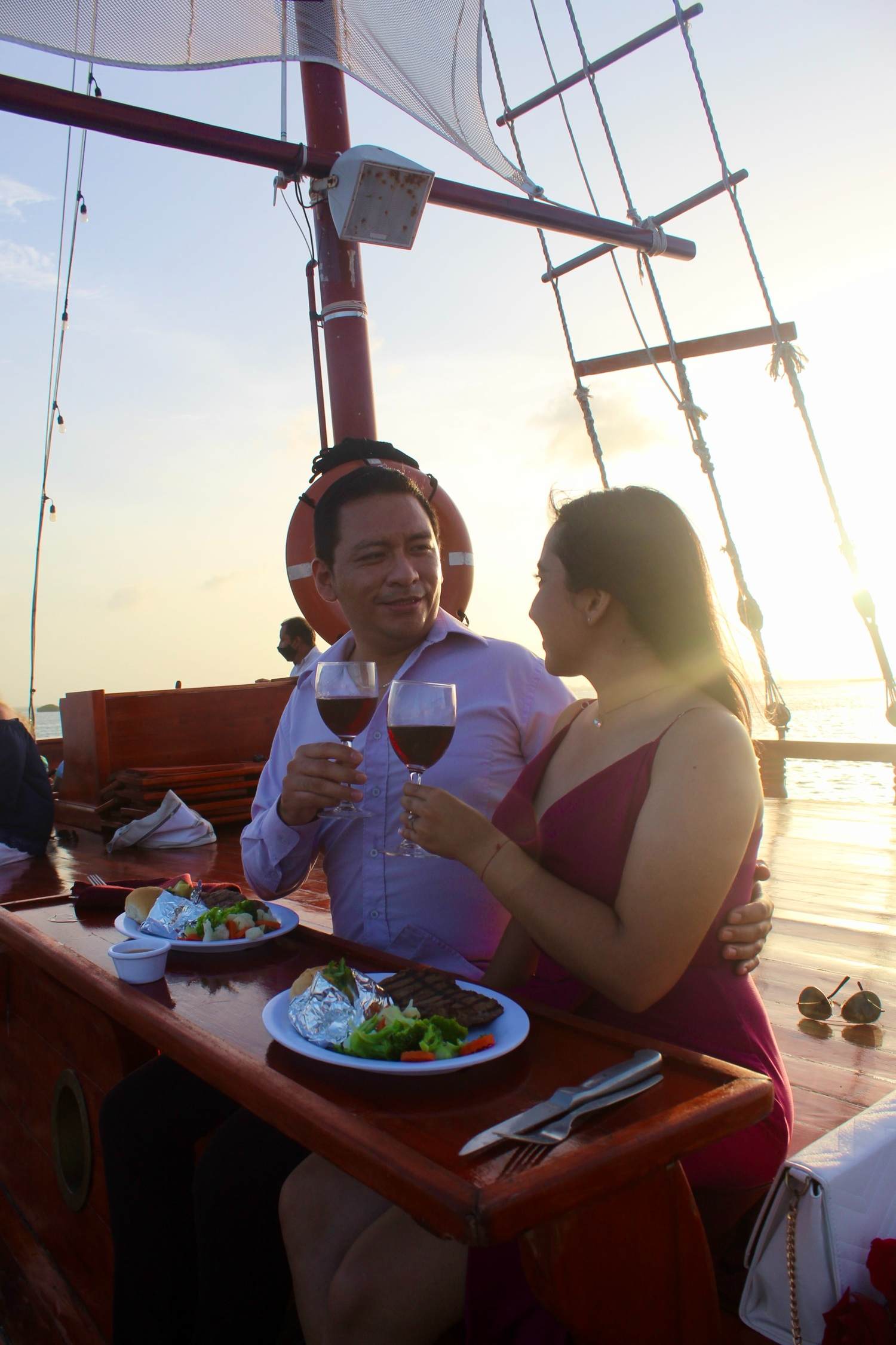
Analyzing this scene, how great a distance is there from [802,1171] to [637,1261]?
0.73 feet

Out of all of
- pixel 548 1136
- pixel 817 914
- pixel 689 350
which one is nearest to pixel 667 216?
pixel 689 350

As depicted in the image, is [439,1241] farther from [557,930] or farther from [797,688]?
[797,688]

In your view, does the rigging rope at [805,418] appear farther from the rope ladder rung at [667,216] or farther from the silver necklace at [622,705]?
the silver necklace at [622,705]

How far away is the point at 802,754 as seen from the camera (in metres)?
4.93

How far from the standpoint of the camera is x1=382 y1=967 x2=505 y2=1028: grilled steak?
35.5 inches

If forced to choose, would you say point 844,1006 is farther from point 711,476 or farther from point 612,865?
point 711,476

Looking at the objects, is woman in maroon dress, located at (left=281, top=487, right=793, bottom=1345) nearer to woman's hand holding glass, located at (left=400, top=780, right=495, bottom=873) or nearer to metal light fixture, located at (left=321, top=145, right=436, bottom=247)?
woman's hand holding glass, located at (left=400, top=780, right=495, bottom=873)

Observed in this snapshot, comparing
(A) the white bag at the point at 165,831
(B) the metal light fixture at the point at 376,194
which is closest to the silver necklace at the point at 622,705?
(B) the metal light fixture at the point at 376,194

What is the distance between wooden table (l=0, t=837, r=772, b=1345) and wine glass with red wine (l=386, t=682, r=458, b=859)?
31cm

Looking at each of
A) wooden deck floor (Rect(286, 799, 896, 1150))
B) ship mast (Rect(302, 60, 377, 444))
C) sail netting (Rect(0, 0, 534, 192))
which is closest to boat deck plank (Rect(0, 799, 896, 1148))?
wooden deck floor (Rect(286, 799, 896, 1150))

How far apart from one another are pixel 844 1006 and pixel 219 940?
1280 millimetres

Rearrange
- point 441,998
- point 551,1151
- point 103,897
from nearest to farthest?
point 551,1151 < point 441,998 < point 103,897

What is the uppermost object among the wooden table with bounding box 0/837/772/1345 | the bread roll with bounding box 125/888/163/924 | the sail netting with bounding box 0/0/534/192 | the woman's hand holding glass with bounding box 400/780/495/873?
the sail netting with bounding box 0/0/534/192

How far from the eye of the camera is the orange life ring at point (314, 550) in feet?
11.7
